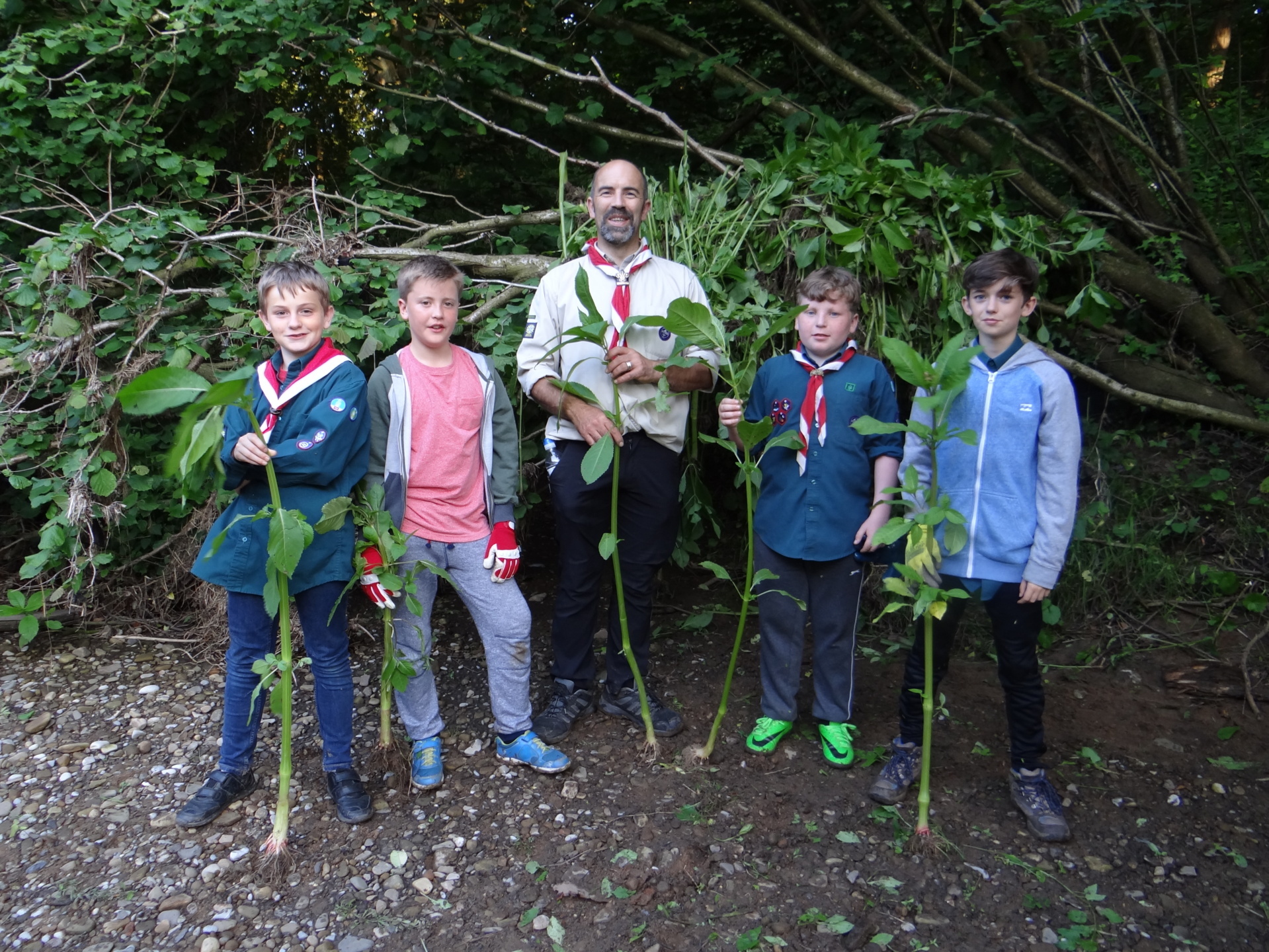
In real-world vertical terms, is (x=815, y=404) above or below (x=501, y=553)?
above

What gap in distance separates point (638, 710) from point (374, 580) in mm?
1137

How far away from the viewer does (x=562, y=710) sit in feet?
10.8

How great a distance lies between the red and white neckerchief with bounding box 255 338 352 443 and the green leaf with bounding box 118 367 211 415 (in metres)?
0.50

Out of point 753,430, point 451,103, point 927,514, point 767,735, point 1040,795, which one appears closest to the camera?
point 927,514

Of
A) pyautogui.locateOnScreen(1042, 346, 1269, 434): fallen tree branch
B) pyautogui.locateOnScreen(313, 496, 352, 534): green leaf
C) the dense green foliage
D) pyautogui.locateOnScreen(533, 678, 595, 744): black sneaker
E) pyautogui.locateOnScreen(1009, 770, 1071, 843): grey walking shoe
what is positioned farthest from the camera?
pyautogui.locateOnScreen(1042, 346, 1269, 434): fallen tree branch

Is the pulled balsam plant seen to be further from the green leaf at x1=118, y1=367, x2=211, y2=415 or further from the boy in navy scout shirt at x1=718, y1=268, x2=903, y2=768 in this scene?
the green leaf at x1=118, y1=367, x2=211, y2=415

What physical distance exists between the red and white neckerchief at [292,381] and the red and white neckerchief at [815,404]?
57.7 inches

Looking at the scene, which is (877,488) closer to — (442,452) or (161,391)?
Answer: (442,452)

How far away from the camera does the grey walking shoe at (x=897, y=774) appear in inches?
112

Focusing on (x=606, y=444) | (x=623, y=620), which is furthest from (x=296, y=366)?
(x=623, y=620)

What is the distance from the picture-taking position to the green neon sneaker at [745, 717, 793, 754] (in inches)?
123

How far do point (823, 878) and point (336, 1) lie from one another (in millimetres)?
4479

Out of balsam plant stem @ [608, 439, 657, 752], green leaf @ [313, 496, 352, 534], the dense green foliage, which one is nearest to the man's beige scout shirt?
balsam plant stem @ [608, 439, 657, 752]

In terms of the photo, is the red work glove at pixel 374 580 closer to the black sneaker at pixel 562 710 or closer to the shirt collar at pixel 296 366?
the shirt collar at pixel 296 366
